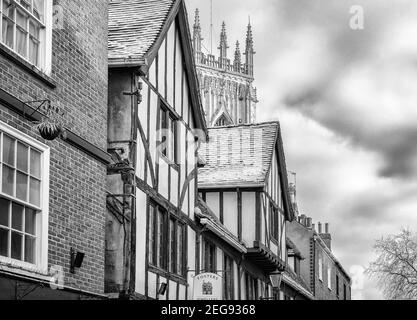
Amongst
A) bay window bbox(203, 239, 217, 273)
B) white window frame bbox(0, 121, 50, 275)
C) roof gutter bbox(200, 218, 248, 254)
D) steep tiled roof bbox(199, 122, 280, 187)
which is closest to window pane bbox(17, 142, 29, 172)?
white window frame bbox(0, 121, 50, 275)

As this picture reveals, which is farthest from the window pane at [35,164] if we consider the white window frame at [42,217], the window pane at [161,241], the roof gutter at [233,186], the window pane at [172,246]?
the roof gutter at [233,186]

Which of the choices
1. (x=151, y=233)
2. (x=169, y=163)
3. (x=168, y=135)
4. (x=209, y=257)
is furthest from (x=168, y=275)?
(x=209, y=257)

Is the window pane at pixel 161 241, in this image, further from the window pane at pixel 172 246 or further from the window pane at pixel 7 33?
the window pane at pixel 7 33

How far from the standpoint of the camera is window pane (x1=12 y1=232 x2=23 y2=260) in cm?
1216

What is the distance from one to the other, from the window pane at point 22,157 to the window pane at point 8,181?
207 millimetres

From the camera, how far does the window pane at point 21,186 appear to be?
12281 millimetres

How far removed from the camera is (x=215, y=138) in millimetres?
29734

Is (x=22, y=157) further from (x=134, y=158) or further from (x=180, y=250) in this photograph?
(x=180, y=250)

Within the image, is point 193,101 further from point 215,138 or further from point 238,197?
point 215,138

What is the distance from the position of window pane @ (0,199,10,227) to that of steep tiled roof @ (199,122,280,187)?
14763 millimetres

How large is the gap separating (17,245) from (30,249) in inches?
14.4

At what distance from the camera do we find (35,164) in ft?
41.9

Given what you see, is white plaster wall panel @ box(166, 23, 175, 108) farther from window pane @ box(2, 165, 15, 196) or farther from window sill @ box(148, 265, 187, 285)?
window pane @ box(2, 165, 15, 196)
